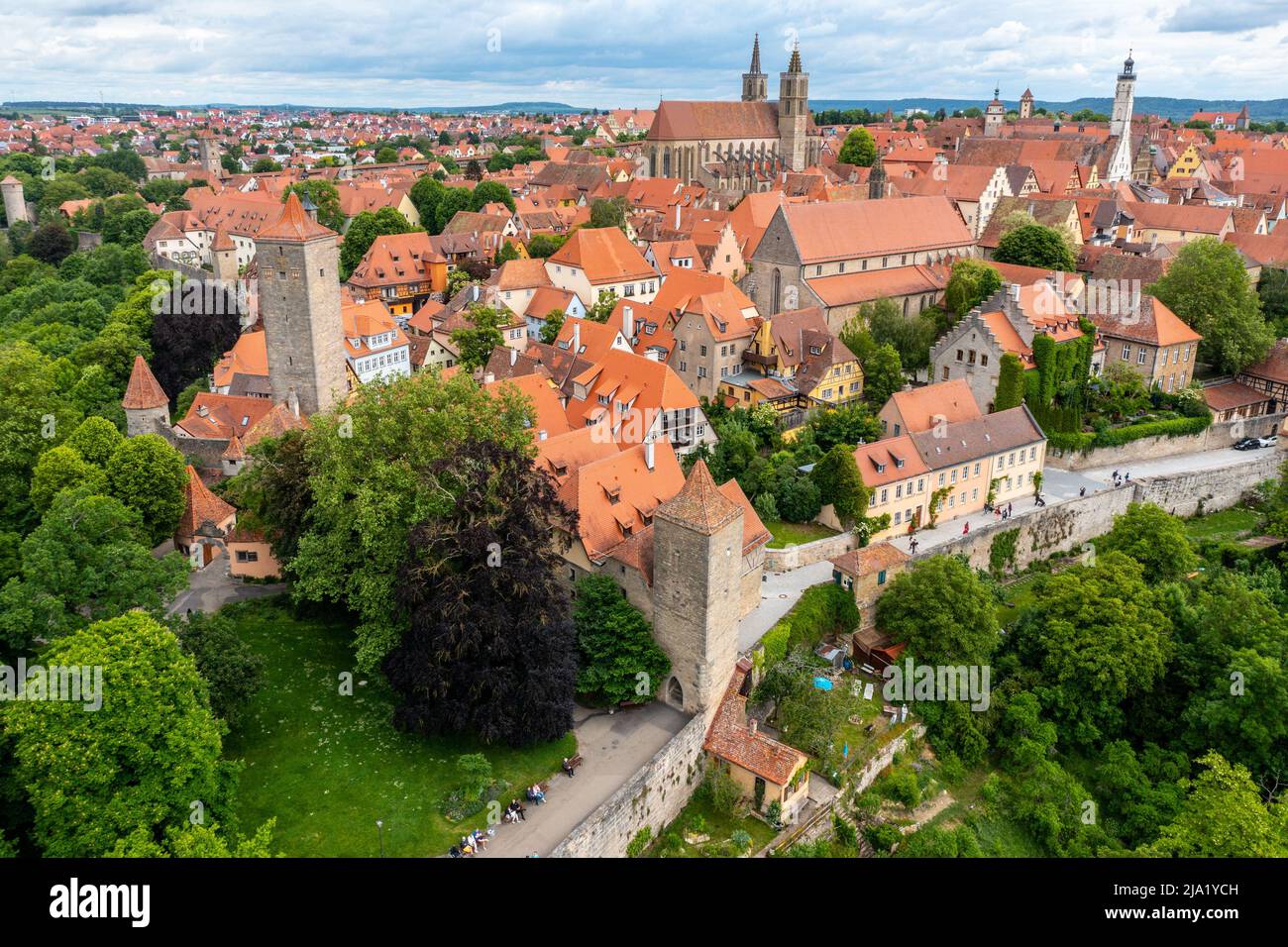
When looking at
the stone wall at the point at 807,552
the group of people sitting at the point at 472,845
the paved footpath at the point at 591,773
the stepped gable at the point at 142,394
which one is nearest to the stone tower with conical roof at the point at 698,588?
the paved footpath at the point at 591,773

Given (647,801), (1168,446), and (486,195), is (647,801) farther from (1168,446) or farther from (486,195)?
(486,195)

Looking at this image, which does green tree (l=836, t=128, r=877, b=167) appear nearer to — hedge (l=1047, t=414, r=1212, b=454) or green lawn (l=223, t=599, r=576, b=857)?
hedge (l=1047, t=414, r=1212, b=454)

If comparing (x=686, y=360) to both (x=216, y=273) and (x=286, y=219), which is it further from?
(x=216, y=273)

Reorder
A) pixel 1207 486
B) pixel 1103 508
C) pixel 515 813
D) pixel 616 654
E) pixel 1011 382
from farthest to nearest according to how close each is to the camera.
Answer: pixel 1207 486 → pixel 1011 382 → pixel 1103 508 → pixel 616 654 → pixel 515 813

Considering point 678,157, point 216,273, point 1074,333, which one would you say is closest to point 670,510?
point 1074,333

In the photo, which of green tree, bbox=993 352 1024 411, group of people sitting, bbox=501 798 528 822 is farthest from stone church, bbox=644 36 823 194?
group of people sitting, bbox=501 798 528 822

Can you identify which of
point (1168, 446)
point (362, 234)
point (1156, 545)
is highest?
point (362, 234)

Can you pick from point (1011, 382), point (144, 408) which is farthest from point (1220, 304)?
point (144, 408)
